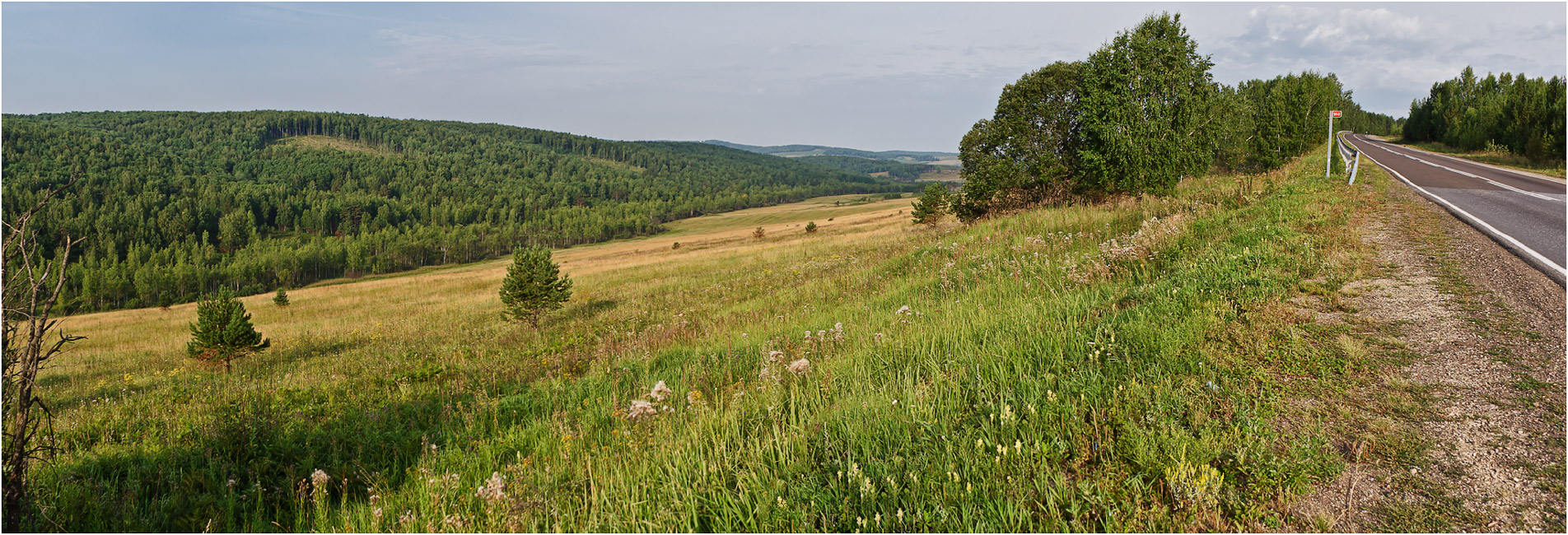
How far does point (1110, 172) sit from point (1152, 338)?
54.4 feet

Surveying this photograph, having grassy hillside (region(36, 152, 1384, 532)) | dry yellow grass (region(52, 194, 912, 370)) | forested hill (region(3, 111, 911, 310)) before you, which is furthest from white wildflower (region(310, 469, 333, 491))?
forested hill (region(3, 111, 911, 310))

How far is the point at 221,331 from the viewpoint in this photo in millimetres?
16406

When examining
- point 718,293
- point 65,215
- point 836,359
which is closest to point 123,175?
point 65,215

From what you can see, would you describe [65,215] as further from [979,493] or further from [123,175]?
[979,493]

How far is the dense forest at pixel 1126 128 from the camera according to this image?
19672 millimetres

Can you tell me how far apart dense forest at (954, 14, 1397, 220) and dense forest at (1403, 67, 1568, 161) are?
8.66m

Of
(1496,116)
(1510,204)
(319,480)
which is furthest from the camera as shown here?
(1496,116)

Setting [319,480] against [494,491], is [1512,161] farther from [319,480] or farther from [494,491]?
[319,480]

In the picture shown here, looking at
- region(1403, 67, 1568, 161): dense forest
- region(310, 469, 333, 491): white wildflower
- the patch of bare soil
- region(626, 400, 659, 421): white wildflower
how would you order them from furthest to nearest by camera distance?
1. region(1403, 67, 1568, 161): dense forest
2. region(626, 400, 659, 421): white wildflower
3. region(310, 469, 333, 491): white wildflower
4. the patch of bare soil

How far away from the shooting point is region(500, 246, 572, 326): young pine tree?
61.6 feet

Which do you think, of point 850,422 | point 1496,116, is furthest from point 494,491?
point 1496,116

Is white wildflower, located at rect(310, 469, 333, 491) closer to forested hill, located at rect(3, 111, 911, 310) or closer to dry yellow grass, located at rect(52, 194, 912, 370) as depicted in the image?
dry yellow grass, located at rect(52, 194, 912, 370)

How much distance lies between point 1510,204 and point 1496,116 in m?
39.3

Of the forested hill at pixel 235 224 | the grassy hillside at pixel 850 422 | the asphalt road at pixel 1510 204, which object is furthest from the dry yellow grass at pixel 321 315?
the forested hill at pixel 235 224
